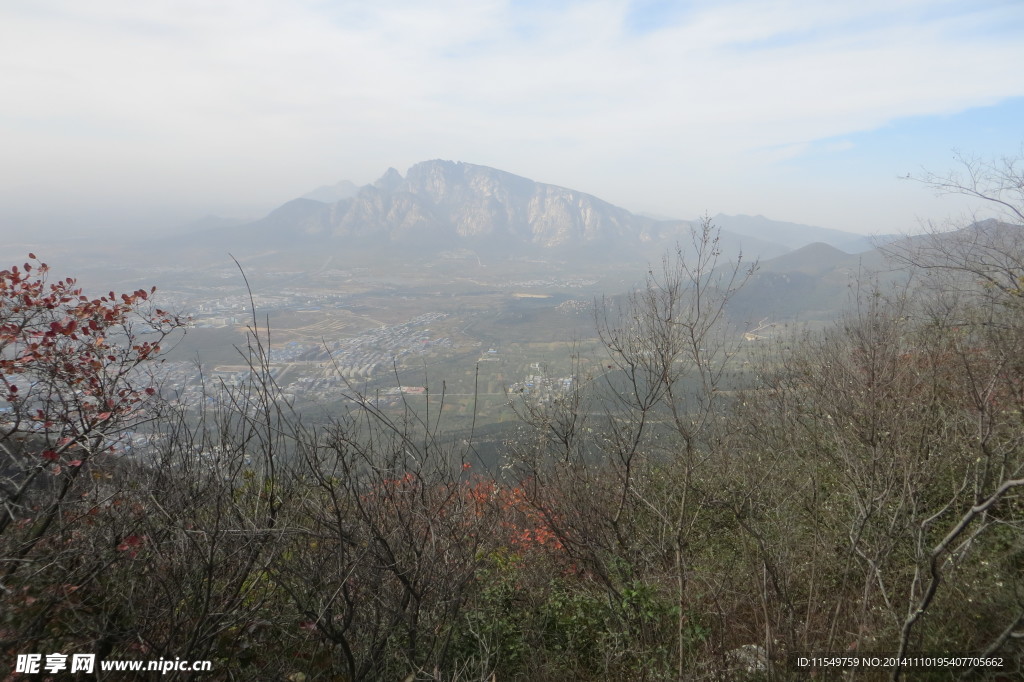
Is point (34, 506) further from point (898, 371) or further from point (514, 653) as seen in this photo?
point (898, 371)

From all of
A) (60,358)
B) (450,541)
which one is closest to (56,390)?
(60,358)

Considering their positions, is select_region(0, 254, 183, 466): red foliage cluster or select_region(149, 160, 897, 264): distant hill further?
select_region(149, 160, 897, 264): distant hill

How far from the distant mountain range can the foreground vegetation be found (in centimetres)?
11506

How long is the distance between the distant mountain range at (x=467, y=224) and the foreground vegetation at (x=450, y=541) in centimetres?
11506

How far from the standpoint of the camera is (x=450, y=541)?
11.5 ft

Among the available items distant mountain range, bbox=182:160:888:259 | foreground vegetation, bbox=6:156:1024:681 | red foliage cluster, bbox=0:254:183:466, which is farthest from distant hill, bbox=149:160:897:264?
foreground vegetation, bbox=6:156:1024:681

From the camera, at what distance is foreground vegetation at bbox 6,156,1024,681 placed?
283 cm

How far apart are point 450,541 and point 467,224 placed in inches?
6142

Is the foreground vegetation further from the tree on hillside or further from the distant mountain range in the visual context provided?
the distant mountain range

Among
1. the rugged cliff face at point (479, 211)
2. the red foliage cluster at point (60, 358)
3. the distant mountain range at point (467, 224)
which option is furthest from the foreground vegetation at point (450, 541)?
the rugged cliff face at point (479, 211)

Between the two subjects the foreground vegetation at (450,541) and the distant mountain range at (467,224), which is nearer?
the foreground vegetation at (450,541)

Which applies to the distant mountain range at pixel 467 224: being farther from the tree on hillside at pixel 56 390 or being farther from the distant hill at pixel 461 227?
the tree on hillside at pixel 56 390

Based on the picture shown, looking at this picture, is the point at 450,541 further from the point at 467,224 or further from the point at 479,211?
the point at 479,211

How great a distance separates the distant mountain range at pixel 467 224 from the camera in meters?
125
